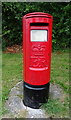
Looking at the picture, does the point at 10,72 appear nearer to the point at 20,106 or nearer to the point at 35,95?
the point at 20,106

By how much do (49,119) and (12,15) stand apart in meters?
5.59

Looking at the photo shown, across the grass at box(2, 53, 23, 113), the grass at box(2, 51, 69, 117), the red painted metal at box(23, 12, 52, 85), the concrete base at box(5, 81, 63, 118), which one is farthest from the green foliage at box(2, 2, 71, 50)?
the red painted metal at box(23, 12, 52, 85)

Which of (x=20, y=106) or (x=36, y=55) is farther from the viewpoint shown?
(x=20, y=106)

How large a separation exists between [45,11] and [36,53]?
15.5ft

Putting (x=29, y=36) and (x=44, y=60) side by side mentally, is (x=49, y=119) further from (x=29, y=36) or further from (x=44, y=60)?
(x=29, y=36)

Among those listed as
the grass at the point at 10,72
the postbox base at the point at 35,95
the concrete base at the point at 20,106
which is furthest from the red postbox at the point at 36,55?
the grass at the point at 10,72

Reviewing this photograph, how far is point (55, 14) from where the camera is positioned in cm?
659

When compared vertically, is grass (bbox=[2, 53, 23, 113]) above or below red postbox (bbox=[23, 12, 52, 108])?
below

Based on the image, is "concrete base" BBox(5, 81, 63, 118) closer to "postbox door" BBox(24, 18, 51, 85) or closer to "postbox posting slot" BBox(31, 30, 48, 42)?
"postbox door" BBox(24, 18, 51, 85)

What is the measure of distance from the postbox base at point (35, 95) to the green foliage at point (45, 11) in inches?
163

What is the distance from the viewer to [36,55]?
7.95 ft

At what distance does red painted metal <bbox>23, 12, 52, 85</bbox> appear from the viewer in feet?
7.65

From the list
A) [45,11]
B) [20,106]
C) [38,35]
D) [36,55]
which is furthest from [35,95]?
[45,11]

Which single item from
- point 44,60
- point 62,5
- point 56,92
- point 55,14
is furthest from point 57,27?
→ point 44,60
